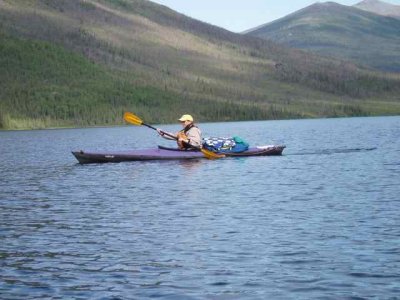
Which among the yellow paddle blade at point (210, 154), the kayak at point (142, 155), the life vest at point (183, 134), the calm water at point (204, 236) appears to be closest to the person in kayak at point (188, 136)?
the life vest at point (183, 134)

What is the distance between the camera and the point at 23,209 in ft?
128

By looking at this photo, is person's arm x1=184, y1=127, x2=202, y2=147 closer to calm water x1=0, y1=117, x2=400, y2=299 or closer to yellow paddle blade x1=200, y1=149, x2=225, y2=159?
yellow paddle blade x1=200, y1=149, x2=225, y2=159

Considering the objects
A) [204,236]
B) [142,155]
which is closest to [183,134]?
[142,155]

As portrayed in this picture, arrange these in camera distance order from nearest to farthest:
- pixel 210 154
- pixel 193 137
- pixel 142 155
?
pixel 193 137, pixel 210 154, pixel 142 155

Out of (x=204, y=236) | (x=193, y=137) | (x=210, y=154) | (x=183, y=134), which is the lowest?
(x=204, y=236)

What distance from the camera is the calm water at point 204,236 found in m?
22.6

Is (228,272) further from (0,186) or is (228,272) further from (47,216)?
(0,186)

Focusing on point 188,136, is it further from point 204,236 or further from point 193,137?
point 204,236

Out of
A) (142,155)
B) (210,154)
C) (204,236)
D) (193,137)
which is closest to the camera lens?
(204,236)

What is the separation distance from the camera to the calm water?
22609 millimetres

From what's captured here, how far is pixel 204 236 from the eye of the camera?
29594mm

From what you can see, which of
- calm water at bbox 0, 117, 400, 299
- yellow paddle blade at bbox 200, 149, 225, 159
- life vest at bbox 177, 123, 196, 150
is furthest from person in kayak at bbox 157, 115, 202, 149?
calm water at bbox 0, 117, 400, 299

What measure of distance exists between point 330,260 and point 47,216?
1501 cm

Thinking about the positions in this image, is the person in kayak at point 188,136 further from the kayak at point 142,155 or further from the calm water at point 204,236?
the calm water at point 204,236
